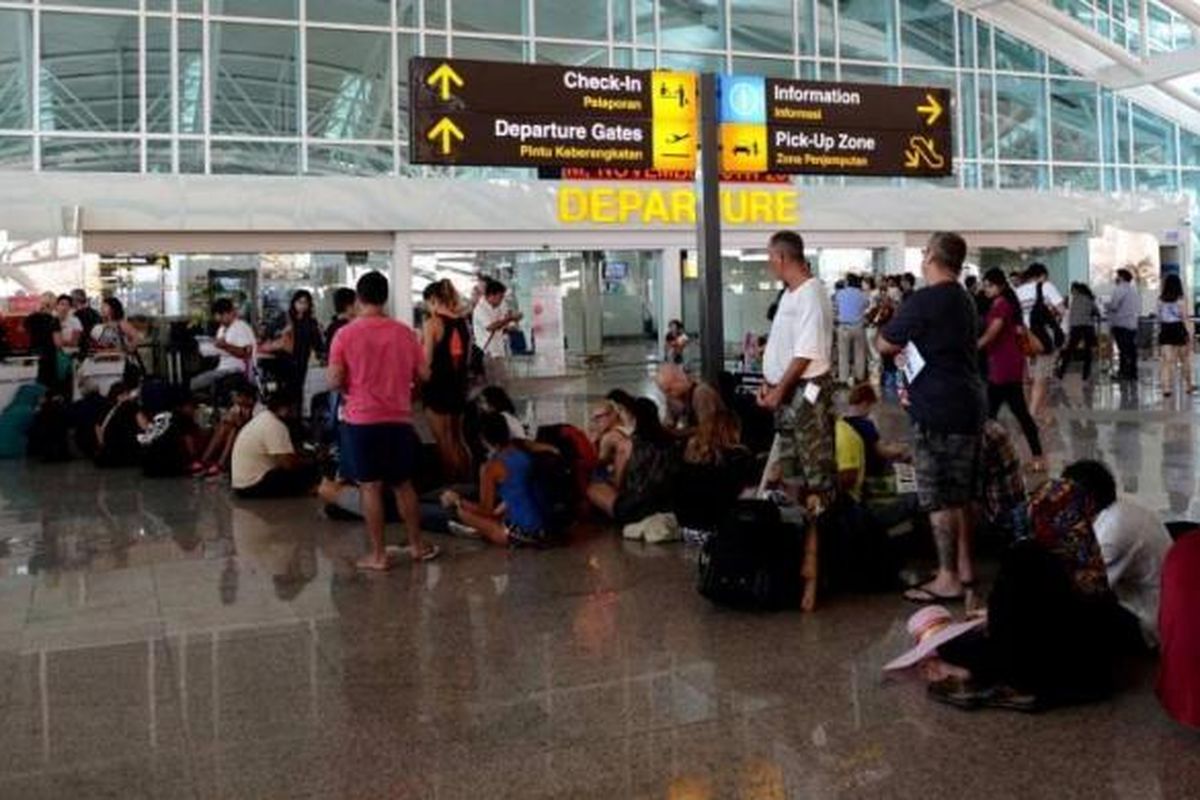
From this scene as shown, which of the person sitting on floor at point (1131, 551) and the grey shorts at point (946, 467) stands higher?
the grey shorts at point (946, 467)

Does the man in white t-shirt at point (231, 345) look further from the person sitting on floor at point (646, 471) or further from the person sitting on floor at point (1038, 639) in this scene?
the person sitting on floor at point (1038, 639)

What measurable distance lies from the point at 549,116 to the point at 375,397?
360cm

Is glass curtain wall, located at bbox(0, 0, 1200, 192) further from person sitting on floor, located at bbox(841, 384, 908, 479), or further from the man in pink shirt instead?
person sitting on floor, located at bbox(841, 384, 908, 479)

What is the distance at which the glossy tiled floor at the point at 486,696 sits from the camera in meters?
3.70

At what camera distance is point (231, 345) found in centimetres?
1416

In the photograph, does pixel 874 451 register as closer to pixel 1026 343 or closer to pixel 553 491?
pixel 553 491

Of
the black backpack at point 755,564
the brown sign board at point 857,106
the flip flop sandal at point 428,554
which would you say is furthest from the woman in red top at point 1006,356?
the flip flop sandal at point 428,554

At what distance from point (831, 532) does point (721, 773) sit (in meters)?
2.35

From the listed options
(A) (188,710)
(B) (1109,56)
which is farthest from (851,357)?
(A) (188,710)

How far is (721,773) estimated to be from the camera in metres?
3.70

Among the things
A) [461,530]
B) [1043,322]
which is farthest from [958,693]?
[1043,322]

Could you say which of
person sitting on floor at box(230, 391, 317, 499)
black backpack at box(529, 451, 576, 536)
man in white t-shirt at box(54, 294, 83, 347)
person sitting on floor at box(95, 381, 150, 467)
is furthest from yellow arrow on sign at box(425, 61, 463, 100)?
man in white t-shirt at box(54, 294, 83, 347)

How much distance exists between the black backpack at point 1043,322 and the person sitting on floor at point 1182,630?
938 centimetres

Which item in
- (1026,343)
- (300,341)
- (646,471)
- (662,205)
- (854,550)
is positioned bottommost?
(854,550)
